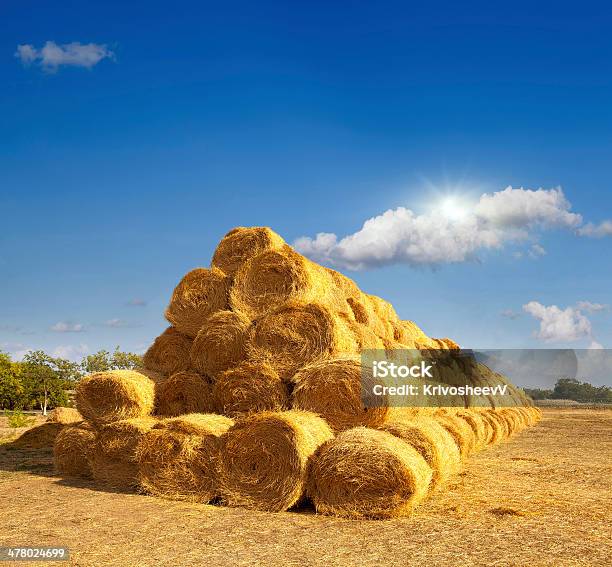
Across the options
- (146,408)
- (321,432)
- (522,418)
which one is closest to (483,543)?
(321,432)

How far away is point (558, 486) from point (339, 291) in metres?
6.23

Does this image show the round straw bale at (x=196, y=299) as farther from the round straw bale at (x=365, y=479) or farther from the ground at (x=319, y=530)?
the round straw bale at (x=365, y=479)

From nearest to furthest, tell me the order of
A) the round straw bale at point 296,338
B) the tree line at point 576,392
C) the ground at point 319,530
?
the ground at point 319,530 → the round straw bale at point 296,338 → the tree line at point 576,392

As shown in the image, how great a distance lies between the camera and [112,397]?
10312mm

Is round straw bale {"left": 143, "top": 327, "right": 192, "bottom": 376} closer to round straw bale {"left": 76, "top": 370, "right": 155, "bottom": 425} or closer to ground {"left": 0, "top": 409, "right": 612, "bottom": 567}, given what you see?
round straw bale {"left": 76, "top": 370, "right": 155, "bottom": 425}

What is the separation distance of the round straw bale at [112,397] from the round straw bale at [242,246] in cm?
265

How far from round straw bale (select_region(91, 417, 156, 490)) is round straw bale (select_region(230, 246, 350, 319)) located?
2.55 meters

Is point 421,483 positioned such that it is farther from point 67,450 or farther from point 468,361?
point 468,361

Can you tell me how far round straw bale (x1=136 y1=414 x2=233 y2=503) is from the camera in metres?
8.55

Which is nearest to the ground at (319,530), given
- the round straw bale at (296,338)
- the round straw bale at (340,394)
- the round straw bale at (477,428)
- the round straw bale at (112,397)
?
the round straw bale at (112,397)

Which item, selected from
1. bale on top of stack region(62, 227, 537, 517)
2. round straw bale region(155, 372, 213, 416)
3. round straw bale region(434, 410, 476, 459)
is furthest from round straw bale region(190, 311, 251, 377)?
round straw bale region(434, 410, 476, 459)

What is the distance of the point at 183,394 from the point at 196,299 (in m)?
1.77

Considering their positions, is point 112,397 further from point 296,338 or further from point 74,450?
point 296,338

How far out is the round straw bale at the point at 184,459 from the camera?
8.55 m
